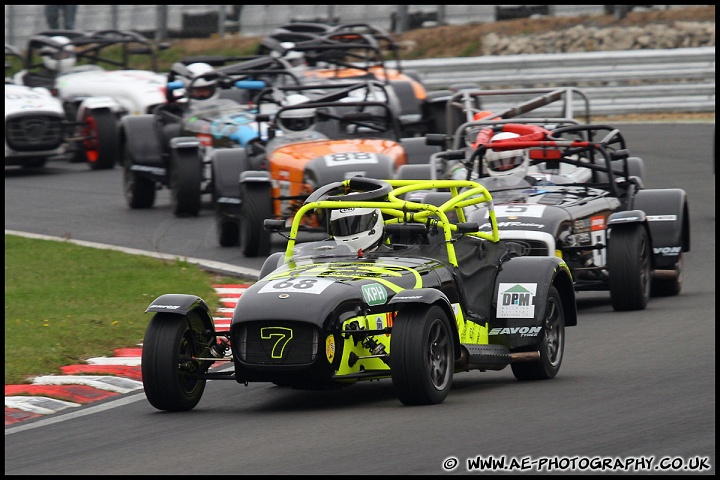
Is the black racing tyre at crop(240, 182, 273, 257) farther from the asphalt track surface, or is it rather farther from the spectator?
the spectator

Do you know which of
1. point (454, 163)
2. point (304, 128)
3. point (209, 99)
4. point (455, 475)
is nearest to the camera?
point (455, 475)

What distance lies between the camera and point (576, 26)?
29.7m

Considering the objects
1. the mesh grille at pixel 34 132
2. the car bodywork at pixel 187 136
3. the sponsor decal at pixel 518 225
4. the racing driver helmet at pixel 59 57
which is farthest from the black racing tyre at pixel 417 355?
the racing driver helmet at pixel 59 57

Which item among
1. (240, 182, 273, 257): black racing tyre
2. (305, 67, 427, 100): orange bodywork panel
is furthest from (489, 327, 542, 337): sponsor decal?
(305, 67, 427, 100): orange bodywork panel

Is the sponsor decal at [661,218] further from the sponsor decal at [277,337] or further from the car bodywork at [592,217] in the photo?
the sponsor decal at [277,337]

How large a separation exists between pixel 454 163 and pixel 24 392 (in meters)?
7.20

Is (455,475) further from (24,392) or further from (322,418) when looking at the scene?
(24,392)

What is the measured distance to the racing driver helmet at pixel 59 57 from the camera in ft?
80.7

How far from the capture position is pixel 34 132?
21.7m

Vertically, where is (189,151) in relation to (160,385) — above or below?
above

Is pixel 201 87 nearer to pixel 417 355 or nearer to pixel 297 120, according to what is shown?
pixel 297 120

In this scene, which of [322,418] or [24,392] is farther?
[24,392]

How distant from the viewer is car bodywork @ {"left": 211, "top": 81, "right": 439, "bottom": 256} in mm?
14648

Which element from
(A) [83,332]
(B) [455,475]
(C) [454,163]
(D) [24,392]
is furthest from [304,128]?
(B) [455,475]
